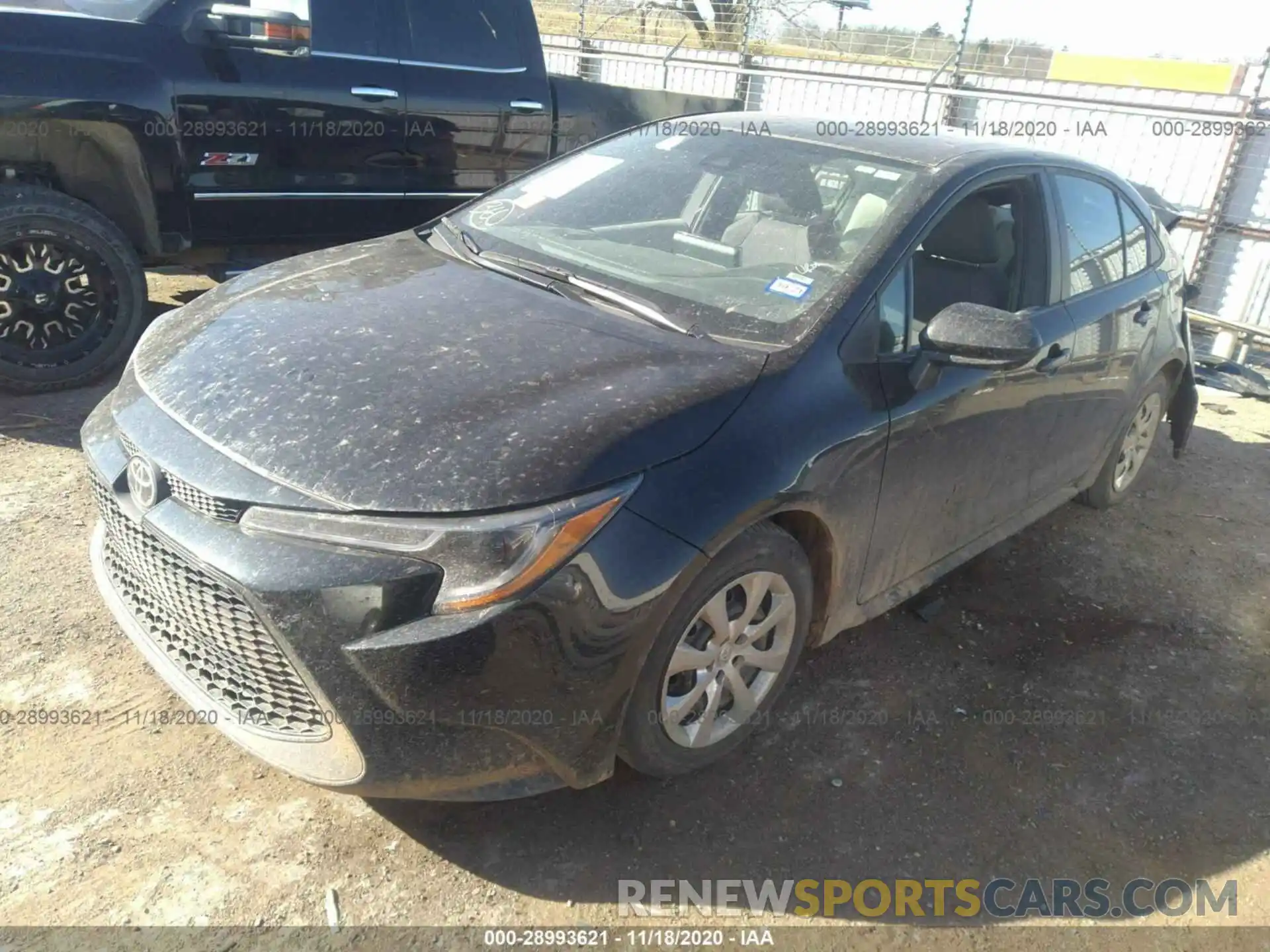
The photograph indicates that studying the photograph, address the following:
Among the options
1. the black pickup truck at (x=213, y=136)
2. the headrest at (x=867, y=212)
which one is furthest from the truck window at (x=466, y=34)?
the headrest at (x=867, y=212)

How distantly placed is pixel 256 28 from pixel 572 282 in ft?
10.0

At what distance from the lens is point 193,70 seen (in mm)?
4719

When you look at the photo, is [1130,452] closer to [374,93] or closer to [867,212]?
[867,212]

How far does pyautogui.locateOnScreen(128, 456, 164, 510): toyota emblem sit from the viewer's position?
2.25 meters

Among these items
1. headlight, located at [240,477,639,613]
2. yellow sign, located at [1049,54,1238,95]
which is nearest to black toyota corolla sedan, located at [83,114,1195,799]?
headlight, located at [240,477,639,613]

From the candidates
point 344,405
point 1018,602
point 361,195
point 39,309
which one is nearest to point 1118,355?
point 1018,602

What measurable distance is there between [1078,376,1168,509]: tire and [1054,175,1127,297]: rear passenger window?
0.81 m

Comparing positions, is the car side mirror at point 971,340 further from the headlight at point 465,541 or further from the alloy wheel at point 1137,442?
the alloy wheel at point 1137,442

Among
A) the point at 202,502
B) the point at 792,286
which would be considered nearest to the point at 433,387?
the point at 202,502

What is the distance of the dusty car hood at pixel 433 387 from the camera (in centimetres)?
211

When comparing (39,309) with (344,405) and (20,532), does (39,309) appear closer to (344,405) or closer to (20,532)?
(20,532)

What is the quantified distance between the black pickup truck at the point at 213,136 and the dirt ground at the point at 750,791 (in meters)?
1.07

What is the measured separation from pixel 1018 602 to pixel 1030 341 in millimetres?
1544

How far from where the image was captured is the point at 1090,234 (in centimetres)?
378
